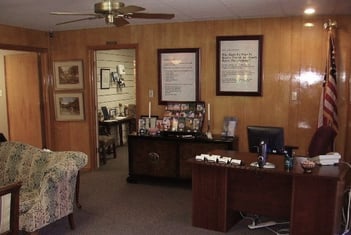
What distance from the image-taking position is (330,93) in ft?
14.6

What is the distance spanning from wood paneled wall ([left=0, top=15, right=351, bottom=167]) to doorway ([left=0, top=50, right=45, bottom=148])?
167cm

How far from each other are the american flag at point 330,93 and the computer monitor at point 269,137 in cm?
113

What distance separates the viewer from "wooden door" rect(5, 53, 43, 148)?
6.28m

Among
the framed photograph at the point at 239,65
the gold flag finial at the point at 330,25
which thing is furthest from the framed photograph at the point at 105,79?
the gold flag finial at the point at 330,25

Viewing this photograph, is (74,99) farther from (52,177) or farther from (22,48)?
(52,177)

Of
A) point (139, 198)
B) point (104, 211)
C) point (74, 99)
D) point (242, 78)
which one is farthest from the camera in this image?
point (74, 99)

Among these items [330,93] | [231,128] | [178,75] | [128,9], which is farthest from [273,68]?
[128,9]

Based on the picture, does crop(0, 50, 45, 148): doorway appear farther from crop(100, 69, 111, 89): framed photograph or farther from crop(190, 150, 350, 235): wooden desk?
crop(190, 150, 350, 235): wooden desk

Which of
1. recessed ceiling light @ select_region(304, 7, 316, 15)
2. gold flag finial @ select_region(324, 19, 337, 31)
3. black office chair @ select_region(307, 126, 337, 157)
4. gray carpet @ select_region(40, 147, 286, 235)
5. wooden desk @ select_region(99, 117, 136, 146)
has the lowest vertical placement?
gray carpet @ select_region(40, 147, 286, 235)

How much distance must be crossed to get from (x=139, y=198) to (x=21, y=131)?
3.11 meters

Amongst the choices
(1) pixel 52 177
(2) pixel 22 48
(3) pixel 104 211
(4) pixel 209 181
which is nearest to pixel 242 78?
(4) pixel 209 181

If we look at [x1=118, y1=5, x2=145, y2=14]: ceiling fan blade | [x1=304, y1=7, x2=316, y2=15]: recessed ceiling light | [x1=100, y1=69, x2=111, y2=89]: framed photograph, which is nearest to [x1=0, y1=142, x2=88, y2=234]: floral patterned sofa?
[x1=118, y1=5, x2=145, y2=14]: ceiling fan blade

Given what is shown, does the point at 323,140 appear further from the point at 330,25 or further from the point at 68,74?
the point at 68,74

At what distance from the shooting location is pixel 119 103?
8.11 m
